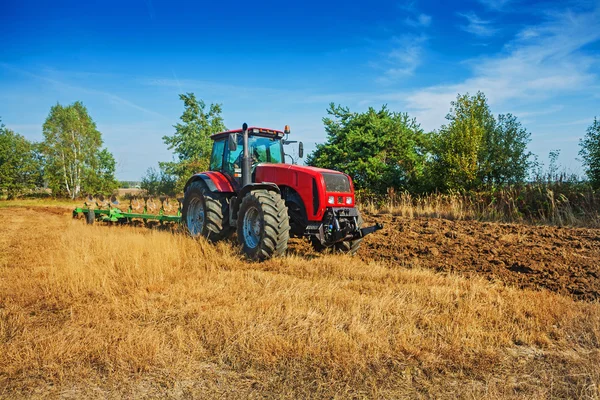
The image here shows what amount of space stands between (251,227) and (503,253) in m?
4.27

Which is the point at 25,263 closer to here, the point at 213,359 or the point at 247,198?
the point at 247,198

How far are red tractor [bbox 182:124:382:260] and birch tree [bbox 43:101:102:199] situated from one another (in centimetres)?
2863

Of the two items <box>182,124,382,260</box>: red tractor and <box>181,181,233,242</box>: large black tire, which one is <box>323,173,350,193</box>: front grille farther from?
<box>181,181,233,242</box>: large black tire

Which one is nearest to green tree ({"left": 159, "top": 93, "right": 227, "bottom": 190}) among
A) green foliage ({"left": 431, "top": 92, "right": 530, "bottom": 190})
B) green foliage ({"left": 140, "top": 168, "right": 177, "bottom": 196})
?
green foliage ({"left": 140, "top": 168, "right": 177, "bottom": 196})

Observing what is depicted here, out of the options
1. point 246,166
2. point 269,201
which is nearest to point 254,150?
point 246,166

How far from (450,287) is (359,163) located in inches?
476

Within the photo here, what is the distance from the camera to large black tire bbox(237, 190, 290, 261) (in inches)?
248

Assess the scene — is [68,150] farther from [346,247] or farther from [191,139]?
[346,247]

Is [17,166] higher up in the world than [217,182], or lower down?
higher up

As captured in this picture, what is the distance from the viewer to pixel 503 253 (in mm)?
6758

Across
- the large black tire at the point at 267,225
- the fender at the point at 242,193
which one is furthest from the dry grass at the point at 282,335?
the fender at the point at 242,193

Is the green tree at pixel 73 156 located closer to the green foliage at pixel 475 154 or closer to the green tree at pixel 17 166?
the green tree at pixel 17 166

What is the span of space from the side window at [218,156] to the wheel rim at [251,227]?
1.92 m

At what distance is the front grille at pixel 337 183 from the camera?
21.6 ft
